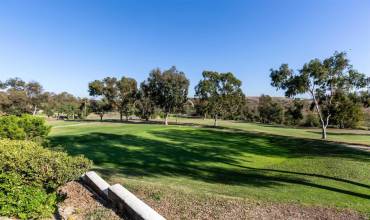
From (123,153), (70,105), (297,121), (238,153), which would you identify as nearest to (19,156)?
(123,153)

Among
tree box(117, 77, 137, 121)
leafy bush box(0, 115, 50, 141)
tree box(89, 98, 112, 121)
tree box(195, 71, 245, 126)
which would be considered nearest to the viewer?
leafy bush box(0, 115, 50, 141)

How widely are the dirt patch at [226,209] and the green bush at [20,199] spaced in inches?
92.3

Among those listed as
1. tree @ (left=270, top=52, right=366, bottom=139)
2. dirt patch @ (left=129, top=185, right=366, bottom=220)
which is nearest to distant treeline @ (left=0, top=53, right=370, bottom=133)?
tree @ (left=270, top=52, right=366, bottom=139)

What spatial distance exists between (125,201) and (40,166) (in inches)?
67.8

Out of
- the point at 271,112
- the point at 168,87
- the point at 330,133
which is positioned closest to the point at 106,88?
the point at 168,87

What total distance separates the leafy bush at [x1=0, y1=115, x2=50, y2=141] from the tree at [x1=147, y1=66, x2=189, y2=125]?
33.4m

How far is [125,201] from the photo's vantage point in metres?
5.36

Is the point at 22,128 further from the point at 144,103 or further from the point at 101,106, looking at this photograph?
the point at 101,106

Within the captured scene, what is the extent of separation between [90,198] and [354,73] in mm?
29889

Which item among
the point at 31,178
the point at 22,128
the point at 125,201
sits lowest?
the point at 125,201

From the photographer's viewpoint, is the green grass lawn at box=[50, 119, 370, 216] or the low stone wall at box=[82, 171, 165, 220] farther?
the green grass lawn at box=[50, 119, 370, 216]

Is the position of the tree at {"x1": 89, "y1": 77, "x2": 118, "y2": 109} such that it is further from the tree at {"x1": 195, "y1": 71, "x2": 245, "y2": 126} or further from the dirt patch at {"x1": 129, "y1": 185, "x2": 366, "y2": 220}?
the dirt patch at {"x1": 129, "y1": 185, "x2": 366, "y2": 220}

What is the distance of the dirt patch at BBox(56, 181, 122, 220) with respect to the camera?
5.31 meters

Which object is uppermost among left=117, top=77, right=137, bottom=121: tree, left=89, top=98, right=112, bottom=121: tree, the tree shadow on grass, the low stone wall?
left=117, top=77, right=137, bottom=121: tree
